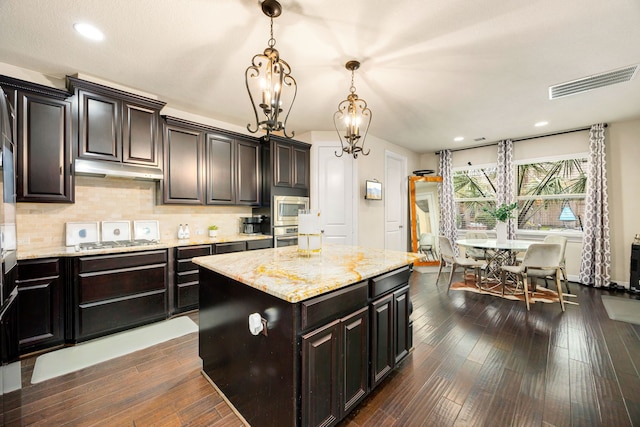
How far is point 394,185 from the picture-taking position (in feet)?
19.0

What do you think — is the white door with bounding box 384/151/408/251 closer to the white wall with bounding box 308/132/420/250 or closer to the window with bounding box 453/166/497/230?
the white wall with bounding box 308/132/420/250

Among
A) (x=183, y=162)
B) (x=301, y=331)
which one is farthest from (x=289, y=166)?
(x=301, y=331)

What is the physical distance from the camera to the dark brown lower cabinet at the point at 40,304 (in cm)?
221

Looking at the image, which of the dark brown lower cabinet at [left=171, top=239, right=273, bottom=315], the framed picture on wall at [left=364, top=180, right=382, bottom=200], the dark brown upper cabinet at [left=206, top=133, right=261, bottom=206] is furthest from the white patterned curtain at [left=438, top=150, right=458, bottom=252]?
the dark brown lower cabinet at [left=171, top=239, right=273, bottom=315]

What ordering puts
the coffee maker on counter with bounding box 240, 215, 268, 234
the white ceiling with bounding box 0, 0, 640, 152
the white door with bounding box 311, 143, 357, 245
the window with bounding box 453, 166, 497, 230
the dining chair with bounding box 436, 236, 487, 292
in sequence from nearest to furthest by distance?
the white ceiling with bounding box 0, 0, 640, 152 < the dining chair with bounding box 436, 236, 487, 292 < the coffee maker on counter with bounding box 240, 215, 268, 234 < the white door with bounding box 311, 143, 357, 245 < the window with bounding box 453, 166, 497, 230

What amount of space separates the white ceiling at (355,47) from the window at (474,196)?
2.28 m

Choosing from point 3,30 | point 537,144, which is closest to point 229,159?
point 3,30

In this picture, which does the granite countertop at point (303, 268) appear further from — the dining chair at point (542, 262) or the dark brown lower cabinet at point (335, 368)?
the dining chair at point (542, 262)

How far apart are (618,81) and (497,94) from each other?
1173mm

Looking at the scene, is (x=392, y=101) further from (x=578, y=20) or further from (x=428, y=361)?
(x=428, y=361)

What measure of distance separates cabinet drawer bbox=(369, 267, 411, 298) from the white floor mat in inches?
85.2

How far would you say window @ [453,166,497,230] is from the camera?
18.6 ft

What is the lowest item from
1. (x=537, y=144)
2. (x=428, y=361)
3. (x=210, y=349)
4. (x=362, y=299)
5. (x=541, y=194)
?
(x=428, y=361)

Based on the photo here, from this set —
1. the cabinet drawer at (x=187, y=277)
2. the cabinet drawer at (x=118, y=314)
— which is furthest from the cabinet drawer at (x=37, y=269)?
the cabinet drawer at (x=187, y=277)
